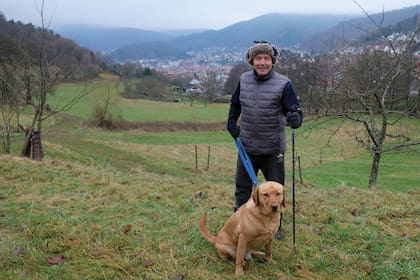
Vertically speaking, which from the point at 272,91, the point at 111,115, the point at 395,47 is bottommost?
the point at 111,115

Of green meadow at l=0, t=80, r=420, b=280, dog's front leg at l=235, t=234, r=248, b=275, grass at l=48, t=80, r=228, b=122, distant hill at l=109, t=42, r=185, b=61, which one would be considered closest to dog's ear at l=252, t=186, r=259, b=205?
dog's front leg at l=235, t=234, r=248, b=275

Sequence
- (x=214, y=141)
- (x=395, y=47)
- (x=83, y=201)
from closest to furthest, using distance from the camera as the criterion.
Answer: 1. (x=83, y=201)
2. (x=395, y=47)
3. (x=214, y=141)

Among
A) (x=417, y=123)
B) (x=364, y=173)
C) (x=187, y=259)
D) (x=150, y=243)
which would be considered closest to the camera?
(x=187, y=259)

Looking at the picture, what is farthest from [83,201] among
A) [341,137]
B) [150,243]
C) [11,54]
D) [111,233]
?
[341,137]

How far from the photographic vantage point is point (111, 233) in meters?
4.03

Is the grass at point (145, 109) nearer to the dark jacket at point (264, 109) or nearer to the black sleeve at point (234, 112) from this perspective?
the black sleeve at point (234, 112)

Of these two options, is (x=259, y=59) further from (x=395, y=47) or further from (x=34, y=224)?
(x=395, y=47)

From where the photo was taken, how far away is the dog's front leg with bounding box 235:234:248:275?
129 inches

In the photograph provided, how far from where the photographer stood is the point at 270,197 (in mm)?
3102

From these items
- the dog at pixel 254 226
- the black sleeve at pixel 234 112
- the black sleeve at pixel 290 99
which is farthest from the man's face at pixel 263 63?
the dog at pixel 254 226

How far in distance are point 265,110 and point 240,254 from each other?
1.45 m

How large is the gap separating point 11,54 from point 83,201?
21.2 metres

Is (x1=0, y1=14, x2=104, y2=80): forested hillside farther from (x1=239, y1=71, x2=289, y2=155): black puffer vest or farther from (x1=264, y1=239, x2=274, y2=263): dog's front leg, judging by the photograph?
(x1=264, y1=239, x2=274, y2=263): dog's front leg

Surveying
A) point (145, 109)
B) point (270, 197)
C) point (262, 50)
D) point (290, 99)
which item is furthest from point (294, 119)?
point (145, 109)
